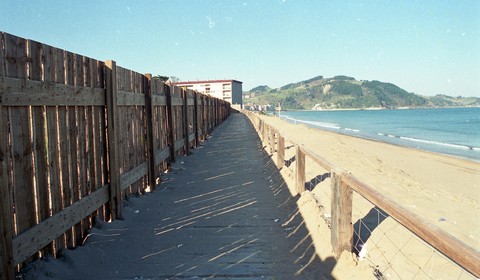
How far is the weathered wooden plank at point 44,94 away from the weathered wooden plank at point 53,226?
3.48ft

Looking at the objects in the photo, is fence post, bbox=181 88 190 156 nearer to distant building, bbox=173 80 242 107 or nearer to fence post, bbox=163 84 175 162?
fence post, bbox=163 84 175 162

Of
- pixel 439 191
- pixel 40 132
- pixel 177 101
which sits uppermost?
pixel 177 101

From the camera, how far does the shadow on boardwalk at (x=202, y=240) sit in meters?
3.81

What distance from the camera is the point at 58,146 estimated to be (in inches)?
150

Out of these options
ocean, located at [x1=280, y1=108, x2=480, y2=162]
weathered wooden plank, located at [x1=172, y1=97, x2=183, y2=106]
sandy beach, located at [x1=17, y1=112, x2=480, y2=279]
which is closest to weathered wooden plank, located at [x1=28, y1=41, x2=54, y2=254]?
sandy beach, located at [x1=17, y1=112, x2=480, y2=279]

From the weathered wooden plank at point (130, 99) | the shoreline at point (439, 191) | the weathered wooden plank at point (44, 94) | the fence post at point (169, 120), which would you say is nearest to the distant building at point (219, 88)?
the shoreline at point (439, 191)

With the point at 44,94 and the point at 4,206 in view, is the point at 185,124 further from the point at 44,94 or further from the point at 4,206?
the point at 4,206

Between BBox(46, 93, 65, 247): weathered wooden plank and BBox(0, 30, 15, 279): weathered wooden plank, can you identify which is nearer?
BBox(0, 30, 15, 279): weathered wooden plank

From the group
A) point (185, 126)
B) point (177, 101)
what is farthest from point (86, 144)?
point (185, 126)

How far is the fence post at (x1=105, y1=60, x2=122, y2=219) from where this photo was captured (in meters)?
4.98

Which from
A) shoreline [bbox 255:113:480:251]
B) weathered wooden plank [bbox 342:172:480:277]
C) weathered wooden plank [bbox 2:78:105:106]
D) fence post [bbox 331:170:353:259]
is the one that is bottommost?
shoreline [bbox 255:113:480:251]

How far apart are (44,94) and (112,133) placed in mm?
1583

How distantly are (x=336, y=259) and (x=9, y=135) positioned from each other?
3.30 m

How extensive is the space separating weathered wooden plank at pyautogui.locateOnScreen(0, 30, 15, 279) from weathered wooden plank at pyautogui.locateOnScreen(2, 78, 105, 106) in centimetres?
10
